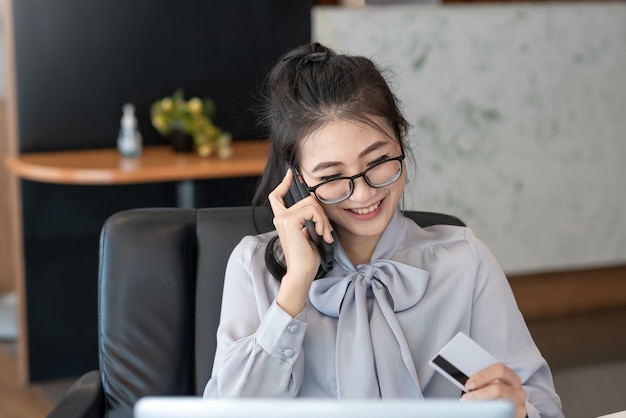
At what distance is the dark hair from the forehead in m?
0.01

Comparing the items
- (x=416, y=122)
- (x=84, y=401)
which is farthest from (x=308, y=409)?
(x=416, y=122)

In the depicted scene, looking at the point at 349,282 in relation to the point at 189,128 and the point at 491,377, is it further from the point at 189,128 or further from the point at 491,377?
the point at 189,128

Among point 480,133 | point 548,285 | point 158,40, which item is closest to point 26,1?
point 158,40

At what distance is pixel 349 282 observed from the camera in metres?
1.83

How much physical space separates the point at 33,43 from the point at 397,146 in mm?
2342

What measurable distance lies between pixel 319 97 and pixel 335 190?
18 cm

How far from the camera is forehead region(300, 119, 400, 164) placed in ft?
5.67

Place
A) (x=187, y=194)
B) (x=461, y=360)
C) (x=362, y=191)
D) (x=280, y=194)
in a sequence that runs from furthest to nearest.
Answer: (x=187, y=194)
(x=280, y=194)
(x=362, y=191)
(x=461, y=360)

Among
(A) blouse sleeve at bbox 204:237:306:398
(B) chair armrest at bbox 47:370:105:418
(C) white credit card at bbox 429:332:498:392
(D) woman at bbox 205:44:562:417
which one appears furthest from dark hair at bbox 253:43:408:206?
(B) chair armrest at bbox 47:370:105:418

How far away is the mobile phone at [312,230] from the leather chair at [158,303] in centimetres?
21

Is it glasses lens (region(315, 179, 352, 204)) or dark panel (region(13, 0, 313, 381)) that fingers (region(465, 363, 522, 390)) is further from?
dark panel (region(13, 0, 313, 381))

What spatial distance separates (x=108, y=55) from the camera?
387 centimetres

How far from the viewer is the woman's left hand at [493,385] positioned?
1501 mm

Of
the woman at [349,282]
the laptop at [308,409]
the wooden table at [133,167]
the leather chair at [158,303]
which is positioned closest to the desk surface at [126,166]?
the wooden table at [133,167]
